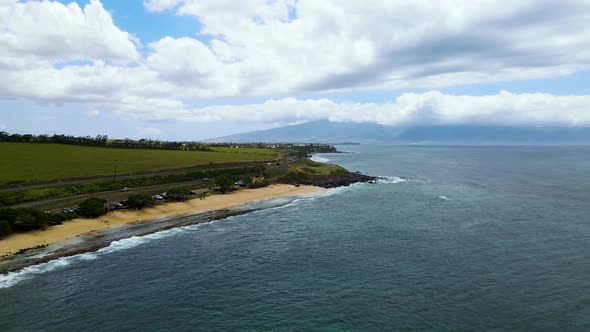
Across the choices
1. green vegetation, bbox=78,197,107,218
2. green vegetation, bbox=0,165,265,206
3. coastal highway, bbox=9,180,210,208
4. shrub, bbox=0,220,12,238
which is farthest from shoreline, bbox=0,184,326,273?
green vegetation, bbox=0,165,265,206

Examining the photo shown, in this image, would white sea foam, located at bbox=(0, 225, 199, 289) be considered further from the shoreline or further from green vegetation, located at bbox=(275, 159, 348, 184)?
green vegetation, located at bbox=(275, 159, 348, 184)

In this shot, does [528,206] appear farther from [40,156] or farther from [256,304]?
[40,156]

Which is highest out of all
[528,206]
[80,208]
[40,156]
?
[40,156]

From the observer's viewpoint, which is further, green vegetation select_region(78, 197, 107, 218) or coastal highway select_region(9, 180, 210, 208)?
coastal highway select_region(9, 180, 210, 208)

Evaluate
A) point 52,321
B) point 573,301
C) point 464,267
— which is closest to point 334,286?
point 464,267

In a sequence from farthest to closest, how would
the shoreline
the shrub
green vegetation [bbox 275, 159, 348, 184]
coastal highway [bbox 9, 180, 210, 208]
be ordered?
green vegetation [bbox 275, 159, 348, 184] → coastal highway [bbox 9, 180, 210, 208] → the shrub → the shoreline

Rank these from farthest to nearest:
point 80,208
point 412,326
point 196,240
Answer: point 80,208 → point 196,240 → point 412,326

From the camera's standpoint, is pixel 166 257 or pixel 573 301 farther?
pixel 166 257
